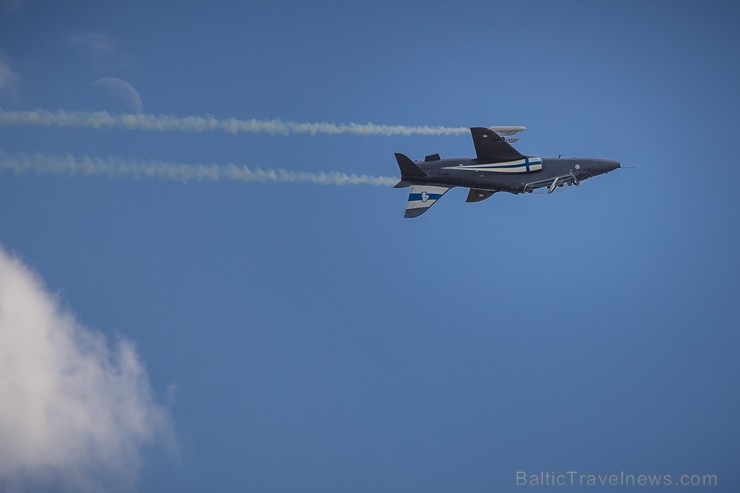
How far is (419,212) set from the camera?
248 feet

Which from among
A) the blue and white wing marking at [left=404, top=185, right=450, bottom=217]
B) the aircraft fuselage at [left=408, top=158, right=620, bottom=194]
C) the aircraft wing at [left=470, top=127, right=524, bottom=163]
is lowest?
the blue and white wing marking at [left=404, top=185, right=450, bottom=217]

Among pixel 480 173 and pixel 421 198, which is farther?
pixel 421 198

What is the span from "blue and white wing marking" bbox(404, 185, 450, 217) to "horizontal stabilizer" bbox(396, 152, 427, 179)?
1.06 meters

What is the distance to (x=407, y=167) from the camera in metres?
74.8

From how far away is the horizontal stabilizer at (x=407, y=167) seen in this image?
74.5 meters

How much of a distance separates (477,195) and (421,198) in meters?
5.61

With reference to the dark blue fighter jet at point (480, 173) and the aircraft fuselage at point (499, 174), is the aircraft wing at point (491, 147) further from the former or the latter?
the aircraft fuselage at point (499, 174)

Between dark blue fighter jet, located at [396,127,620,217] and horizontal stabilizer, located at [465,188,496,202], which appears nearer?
dark blue fighter jet, located at [396,127,620,217]

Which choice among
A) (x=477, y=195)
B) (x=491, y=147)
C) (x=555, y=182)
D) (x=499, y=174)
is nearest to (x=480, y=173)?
(x=499, y=174)

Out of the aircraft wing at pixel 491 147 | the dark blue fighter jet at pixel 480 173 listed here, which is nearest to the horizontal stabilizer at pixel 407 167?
the dark blue fighter jet at pixel 480 173

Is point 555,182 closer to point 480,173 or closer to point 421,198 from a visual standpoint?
point 480,173

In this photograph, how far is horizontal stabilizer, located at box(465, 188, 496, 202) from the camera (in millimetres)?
78562

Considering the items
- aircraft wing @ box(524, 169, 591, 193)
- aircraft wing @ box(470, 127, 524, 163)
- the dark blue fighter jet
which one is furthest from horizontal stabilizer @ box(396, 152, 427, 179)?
aircraft wing @ box(524, 169, 591, 193)

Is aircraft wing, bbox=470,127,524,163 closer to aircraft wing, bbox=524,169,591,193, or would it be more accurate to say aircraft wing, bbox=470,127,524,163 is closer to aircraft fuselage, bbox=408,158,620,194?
aircraft fuselage, bbox=408,158,620,194
